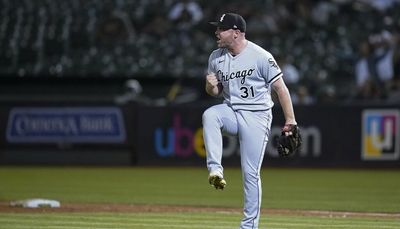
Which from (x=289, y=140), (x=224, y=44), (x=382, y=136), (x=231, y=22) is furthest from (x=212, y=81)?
(x=382, y=136)

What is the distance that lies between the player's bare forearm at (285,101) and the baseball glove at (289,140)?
59mm

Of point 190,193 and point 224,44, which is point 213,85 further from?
point 190,193

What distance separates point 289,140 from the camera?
8008mm

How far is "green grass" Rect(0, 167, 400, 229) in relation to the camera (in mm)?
9898

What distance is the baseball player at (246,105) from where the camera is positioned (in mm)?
7945

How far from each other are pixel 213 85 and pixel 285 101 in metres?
0.68

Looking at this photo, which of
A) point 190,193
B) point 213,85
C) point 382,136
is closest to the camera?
point 213,85

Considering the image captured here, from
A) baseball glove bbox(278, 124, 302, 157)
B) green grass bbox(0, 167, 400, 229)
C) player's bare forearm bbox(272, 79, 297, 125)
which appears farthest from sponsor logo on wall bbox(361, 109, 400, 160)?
player's bare forearm bbox(272, 79, 297, 125)

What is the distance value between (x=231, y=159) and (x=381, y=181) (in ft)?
11.5

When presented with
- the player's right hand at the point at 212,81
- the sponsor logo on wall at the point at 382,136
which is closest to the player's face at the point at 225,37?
the player's right hand at the point at 212,81

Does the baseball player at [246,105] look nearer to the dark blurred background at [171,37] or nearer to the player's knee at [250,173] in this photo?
the player's knee at [250,173]

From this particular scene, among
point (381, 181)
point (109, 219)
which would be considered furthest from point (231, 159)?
point (109, 219)

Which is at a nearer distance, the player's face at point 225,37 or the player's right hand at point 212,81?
the player's face at point 225,37

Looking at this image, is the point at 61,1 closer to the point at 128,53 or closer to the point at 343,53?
the point at 128,53
